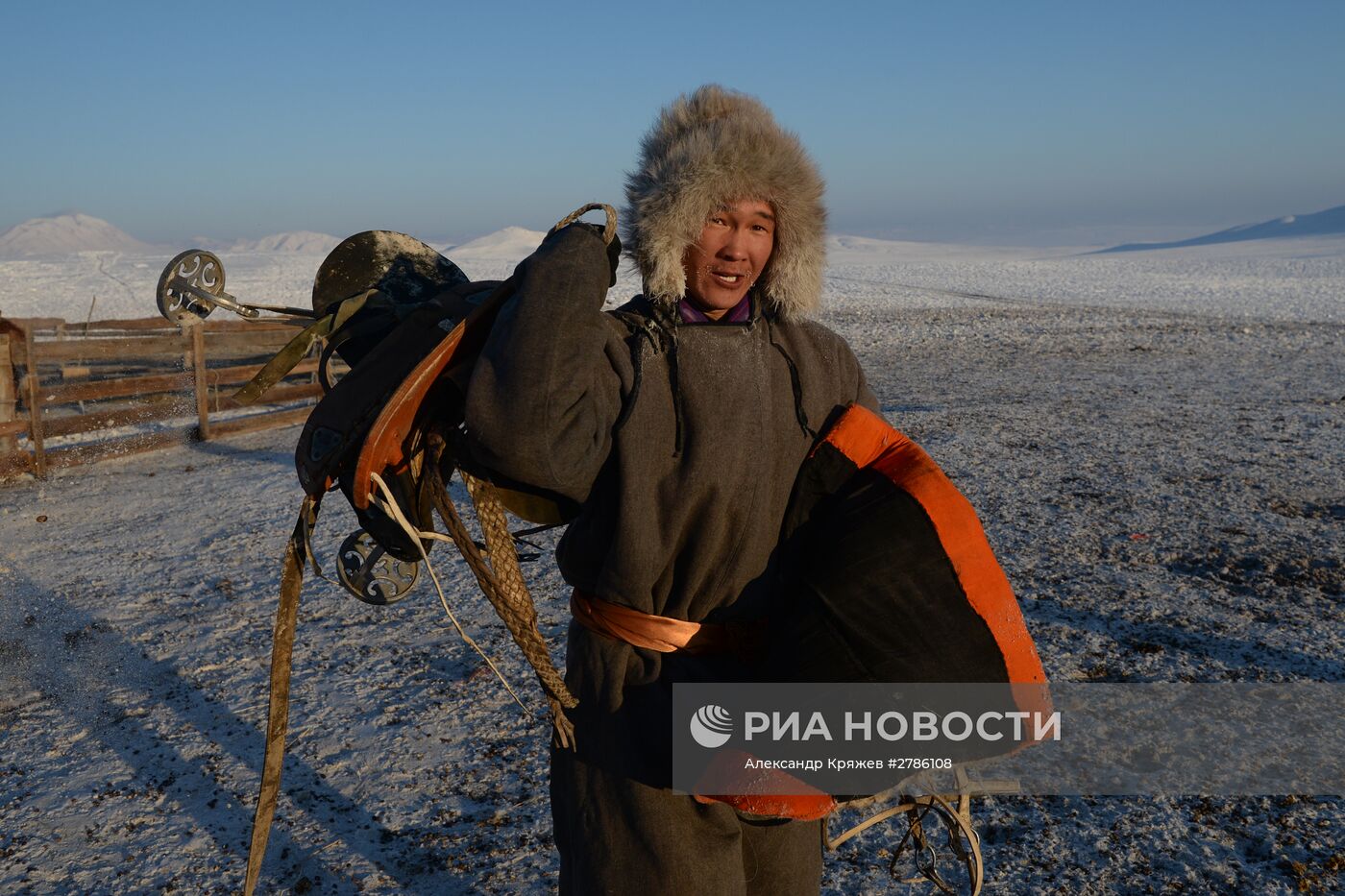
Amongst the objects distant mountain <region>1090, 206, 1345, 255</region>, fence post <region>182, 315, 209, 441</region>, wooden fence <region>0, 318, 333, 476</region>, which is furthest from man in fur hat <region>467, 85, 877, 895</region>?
distant mountain <region>1090, 206, 1345, 255</region>

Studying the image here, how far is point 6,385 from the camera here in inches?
331

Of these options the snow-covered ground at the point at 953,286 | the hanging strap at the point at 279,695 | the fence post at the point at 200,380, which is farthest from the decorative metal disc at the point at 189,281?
the snow-covered ground at the point at 953,286

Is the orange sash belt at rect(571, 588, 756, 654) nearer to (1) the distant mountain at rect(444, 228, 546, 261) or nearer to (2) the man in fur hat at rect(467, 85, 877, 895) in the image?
(2) the man in fur hat at rect(467, 85, 877, 895)

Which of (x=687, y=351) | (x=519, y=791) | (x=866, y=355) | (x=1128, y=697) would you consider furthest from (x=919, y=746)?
(x=866, y=355)

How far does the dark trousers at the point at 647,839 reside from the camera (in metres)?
1.67

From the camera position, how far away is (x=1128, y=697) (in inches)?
140

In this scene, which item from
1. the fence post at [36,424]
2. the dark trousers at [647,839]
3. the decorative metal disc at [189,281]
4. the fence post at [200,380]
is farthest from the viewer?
the fence post at [200,380]

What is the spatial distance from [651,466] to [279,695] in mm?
934

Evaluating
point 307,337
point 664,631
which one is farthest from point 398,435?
point 664,631

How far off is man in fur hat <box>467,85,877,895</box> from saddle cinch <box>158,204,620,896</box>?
0.38 feet

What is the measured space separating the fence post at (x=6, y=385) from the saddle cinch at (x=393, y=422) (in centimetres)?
823

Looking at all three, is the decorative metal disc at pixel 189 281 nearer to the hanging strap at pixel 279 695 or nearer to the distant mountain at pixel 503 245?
the hanging strap at pixel 279 695

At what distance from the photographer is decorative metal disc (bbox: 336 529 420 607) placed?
2049mm

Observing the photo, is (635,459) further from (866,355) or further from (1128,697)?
(866,355)
